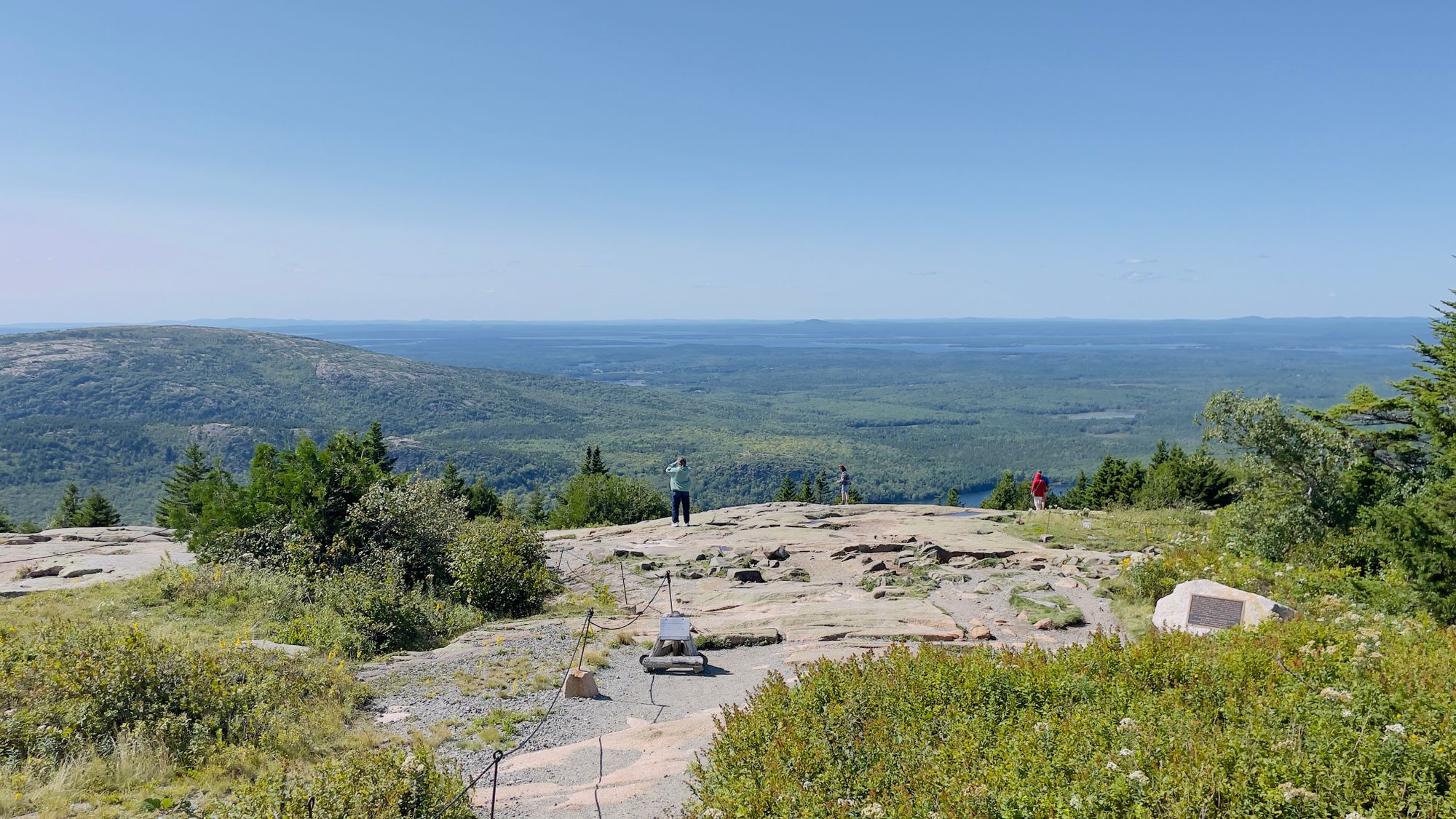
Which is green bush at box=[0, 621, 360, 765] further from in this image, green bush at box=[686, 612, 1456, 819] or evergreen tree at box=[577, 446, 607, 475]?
evergreen tree at box=[577, 446, 607, 475]

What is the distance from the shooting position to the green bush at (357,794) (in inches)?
206

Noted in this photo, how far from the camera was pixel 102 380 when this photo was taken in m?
183

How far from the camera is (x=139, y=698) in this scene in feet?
24.3

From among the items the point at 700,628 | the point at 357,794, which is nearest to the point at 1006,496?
the point at 700,628

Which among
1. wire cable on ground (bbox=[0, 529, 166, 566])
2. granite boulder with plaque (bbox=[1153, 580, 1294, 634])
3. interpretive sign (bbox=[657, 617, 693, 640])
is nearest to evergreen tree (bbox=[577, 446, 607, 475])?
wire cable on ground (bbox=[0, 529, 166, 566])

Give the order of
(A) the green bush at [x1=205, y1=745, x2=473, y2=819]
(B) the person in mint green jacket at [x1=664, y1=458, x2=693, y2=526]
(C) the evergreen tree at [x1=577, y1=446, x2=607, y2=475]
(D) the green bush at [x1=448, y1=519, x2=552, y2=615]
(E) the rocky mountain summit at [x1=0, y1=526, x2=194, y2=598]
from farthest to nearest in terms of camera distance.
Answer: (C) the evergreen tree at [x1=577, y1=446, x2=607, y2=475], (B) the person in mint green jacket at [x1=664, y1=458, x2=693, y2=526], (E) the rocky mountain summit at [x1=0, y1=526, x2=194, y2=598], (D) the green bush at [x1=448, y1=519, x2=552, y2=615], (A) the green bush at [x1=205, y1=745, x2=473, y2=819]

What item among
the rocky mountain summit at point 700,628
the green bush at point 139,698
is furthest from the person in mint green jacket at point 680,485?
the green bush at point 139,698

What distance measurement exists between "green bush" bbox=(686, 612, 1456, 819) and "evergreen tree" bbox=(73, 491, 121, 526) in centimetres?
5274

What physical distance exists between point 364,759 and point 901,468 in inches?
5744

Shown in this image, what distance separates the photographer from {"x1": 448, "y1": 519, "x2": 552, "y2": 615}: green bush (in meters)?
14.2

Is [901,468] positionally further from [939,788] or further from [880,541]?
[939,788]

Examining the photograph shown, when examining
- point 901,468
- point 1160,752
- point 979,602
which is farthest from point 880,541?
point 901,468

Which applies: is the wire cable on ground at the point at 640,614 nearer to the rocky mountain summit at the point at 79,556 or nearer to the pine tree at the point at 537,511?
the rocky mountain summit at the point at 79,556

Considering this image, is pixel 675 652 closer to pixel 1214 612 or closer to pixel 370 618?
pixel 370 618
